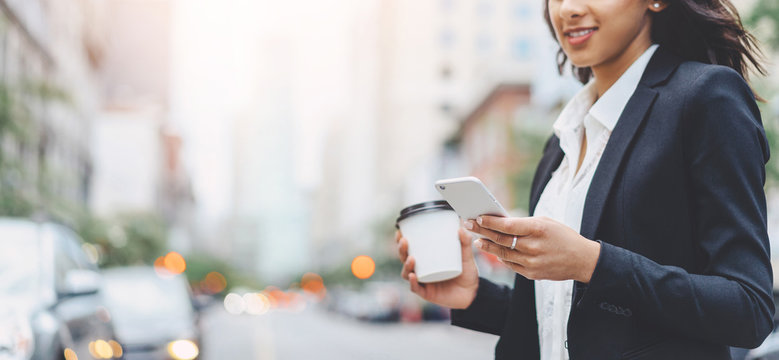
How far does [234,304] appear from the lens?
102 meters

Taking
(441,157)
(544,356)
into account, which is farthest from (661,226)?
(441,157)

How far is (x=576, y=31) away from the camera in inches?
74.7

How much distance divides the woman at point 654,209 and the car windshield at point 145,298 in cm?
925

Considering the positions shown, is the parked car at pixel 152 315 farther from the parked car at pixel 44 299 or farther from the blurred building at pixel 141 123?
the blurred building at pixel 141 123

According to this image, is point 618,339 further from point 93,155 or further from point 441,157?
point 441,157

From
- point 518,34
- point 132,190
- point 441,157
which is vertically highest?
point 518,34

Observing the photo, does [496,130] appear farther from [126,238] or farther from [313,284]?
[313,284]

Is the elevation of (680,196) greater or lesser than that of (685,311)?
greater

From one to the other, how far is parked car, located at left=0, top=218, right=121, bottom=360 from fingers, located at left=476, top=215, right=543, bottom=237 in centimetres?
336

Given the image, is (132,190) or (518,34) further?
(132,190)

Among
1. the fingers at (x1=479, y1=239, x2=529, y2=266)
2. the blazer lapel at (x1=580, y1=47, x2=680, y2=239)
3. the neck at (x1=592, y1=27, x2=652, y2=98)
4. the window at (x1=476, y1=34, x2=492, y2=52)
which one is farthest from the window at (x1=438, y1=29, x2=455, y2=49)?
the fingers at (x1=479, y1=239, x2=529, y2=266)

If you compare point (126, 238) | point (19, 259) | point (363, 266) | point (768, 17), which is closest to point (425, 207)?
point (19, 259)

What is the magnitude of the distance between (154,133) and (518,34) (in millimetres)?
38867

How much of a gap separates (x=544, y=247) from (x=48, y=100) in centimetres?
1504
